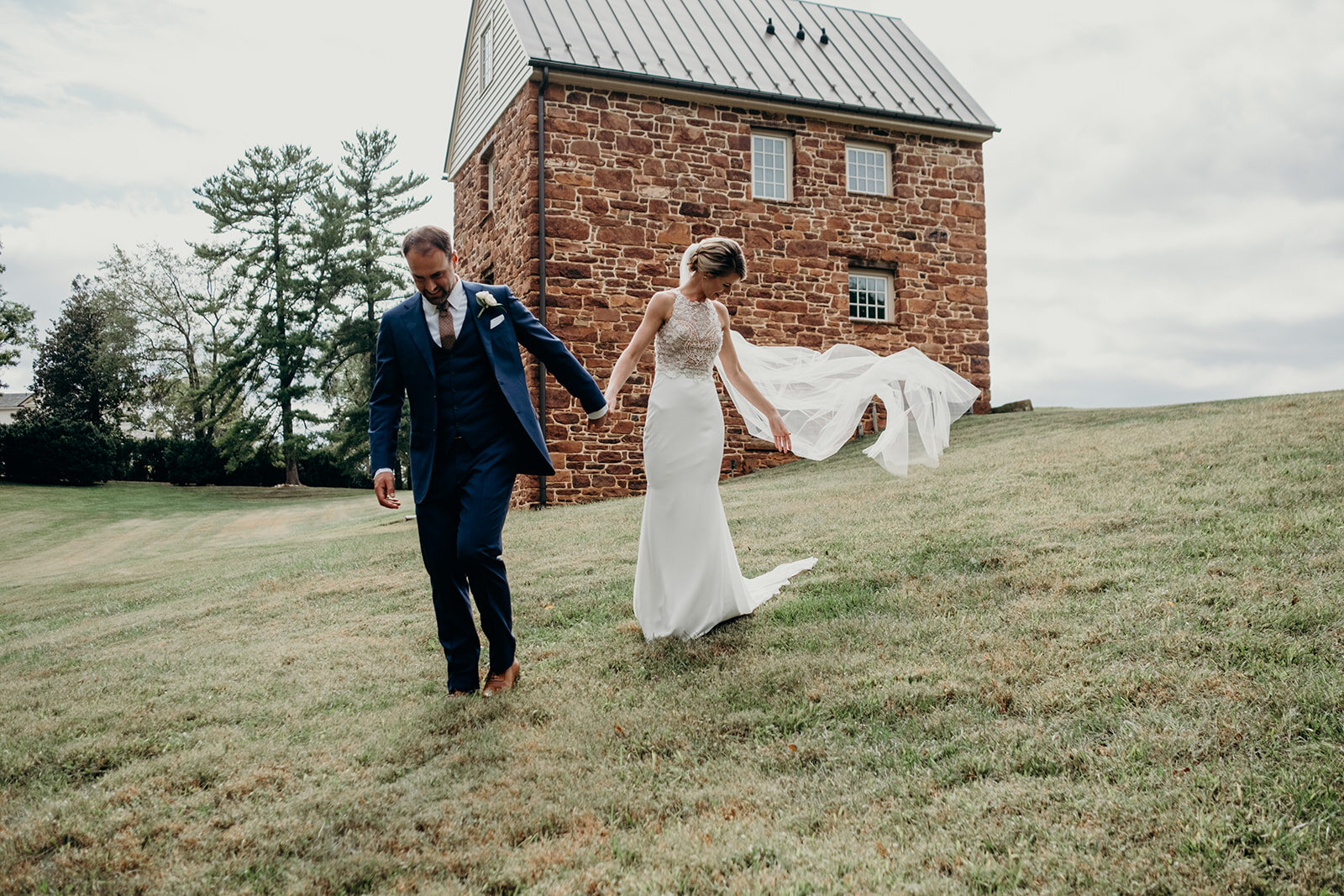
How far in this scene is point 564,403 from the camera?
1622 centimetres

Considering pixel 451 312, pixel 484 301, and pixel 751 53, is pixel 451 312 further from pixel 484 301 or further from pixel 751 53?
pixel 751 53

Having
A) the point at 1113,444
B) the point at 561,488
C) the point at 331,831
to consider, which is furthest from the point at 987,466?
the point at 331,831

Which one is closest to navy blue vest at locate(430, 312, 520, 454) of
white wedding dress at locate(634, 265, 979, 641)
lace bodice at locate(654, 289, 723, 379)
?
white wedding dress at locate(634, 265, 979, 641)

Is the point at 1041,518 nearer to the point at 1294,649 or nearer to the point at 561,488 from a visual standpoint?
the point at 1294,649

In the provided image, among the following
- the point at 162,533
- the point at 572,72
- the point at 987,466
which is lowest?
the point at 162,533

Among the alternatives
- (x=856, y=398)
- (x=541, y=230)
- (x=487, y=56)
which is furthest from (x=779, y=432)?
(x=487, y=56)

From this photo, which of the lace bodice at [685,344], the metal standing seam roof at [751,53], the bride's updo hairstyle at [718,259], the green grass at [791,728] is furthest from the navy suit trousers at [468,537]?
the metal standing seam roof at [751,53]

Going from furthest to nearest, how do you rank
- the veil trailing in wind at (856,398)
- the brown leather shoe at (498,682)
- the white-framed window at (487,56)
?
the white-framed window at (487,56)
the veil trailing in wind at (856,398)
the brown leather shoe at (498,682)

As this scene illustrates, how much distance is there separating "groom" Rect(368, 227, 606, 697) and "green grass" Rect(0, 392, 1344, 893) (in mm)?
603

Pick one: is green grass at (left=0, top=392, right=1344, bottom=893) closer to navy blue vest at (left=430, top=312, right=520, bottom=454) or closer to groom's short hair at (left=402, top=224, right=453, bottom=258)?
navy blue vest at (left=430, top=312, right=520, bottom=454)

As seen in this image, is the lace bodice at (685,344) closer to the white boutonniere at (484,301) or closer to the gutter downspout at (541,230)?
the white boutonniere at (484,301)

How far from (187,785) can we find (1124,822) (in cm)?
354

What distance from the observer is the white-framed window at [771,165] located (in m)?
Result: 17.9

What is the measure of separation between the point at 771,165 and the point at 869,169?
7.18 ft
